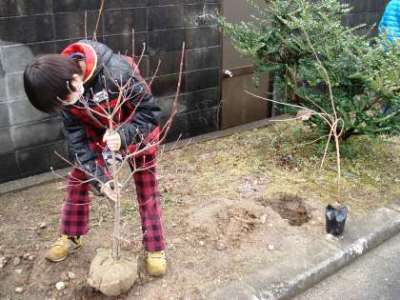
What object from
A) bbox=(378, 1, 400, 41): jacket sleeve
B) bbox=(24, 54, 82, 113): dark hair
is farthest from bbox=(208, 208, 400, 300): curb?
bbox=(378, 1, 400, 41): jacket sleeve

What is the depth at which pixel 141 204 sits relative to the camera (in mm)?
3125

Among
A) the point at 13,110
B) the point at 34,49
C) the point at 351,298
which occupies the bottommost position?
the point at 351,298

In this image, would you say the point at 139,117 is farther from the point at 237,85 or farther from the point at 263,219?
the point at 237,85

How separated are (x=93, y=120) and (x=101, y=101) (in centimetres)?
17

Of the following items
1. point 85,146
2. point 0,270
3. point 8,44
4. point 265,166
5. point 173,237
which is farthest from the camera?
point 265,166

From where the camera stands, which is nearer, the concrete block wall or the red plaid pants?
the red plaid pants

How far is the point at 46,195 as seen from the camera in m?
4.27

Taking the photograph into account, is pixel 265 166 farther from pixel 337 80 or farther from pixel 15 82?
pixel 15 82

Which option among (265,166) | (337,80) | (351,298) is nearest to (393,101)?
(337,80)

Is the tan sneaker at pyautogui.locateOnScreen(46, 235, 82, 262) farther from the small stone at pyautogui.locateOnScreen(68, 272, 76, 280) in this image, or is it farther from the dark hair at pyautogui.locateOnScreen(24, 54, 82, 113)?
the dark hair at pyautogui.locateOnScreen(24, 54, 82, 113)

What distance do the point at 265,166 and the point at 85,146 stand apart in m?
2.42

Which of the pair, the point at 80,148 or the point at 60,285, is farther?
the point at 60,285

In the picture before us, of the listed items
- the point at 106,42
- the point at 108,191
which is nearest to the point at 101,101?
the point at 108,191

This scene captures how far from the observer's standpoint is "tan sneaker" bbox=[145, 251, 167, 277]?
3164mm
